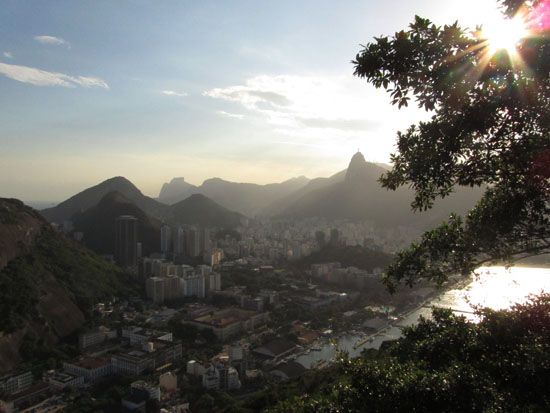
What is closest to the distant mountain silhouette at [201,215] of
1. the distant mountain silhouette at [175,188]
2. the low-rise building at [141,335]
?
the low-rise building at [141,335]

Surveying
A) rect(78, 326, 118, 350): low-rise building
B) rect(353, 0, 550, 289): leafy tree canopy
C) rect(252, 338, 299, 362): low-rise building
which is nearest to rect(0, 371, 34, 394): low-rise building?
rect(78, 326, 118, 350): low-rise building

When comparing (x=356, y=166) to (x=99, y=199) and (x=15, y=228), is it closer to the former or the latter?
(x=99, y=199)

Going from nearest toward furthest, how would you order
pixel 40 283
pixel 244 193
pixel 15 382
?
1. pixel 15 382
2. pixel 40 283
3. pixel 244 193

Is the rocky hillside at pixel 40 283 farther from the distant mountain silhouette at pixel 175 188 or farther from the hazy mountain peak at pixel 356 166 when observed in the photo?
the distant mountain silhouette at pixel 175 188

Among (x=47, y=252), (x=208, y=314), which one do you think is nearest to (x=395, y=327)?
(x=208, y=314)

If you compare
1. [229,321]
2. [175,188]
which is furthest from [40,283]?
[175,188]

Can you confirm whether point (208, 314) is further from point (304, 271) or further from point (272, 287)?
point (304, 271)

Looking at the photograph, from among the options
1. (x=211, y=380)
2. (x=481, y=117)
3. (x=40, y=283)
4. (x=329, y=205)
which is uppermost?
(x=481, y=117)
